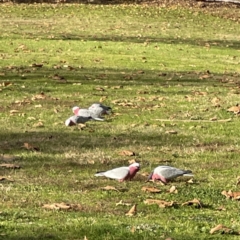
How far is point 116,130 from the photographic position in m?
10.6

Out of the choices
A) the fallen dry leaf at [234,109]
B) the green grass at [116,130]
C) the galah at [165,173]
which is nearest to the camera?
the green grass at [116,130]

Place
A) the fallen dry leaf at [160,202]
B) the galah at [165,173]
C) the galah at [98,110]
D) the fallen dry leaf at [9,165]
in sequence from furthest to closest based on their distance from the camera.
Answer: the galah at [98,110], the fallen dry leaf at [9,165], the galah at [165,173], the fallen dry leaf at [160,202]

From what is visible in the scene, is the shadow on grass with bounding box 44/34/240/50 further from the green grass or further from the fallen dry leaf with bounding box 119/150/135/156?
the fallen dry leaf with bounding box 119/150/135/156

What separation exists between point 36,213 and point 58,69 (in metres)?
10.3

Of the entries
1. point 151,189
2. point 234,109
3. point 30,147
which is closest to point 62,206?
point 151,189

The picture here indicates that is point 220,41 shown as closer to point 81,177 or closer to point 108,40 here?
point 108,40

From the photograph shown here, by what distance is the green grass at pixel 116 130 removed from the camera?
6453 mm

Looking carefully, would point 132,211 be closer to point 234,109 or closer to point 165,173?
point 165,173

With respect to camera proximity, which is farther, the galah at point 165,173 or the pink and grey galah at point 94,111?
the pink and grey galah at point 94,111

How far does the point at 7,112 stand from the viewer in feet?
38.4

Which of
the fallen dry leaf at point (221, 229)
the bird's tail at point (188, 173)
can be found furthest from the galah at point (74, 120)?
the fallen dry leaf at point (221, 229)

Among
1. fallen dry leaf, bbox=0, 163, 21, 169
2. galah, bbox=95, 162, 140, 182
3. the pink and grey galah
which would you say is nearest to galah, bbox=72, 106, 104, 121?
the pink and grey galah

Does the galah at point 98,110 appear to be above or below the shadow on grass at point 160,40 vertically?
above

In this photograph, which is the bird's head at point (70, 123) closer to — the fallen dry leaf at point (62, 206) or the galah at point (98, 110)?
the galah at point (98, 110)
